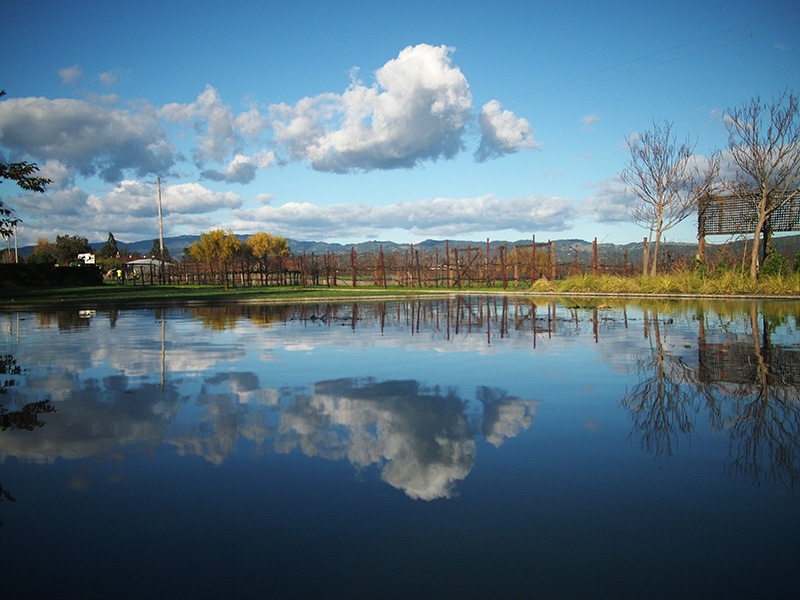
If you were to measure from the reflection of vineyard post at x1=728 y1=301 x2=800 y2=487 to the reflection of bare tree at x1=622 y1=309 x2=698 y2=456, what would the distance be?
40cm

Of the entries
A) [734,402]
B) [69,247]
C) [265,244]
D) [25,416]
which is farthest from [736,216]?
[265,244]

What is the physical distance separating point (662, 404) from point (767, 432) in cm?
105

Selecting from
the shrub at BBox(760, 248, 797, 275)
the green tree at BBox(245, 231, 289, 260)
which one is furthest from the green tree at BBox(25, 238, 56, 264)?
the shrub at BBox(760, 248, 797, 275)

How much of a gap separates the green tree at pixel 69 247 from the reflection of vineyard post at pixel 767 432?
92.5 m

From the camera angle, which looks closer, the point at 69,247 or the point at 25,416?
the point at 25,416

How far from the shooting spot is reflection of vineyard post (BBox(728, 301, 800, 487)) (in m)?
3.90

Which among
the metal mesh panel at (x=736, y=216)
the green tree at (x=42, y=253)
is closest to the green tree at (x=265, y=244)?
the green tree at (x=42, y=253)

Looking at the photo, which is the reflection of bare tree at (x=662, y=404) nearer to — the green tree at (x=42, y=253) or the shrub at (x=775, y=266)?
the shrub at (x=775, y=266)

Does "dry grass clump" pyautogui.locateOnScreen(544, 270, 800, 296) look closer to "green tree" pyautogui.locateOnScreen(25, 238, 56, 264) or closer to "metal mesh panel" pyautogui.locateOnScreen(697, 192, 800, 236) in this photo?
"metal mesh panel" pyautogui.locateOnScreen(697, 192, 800, 236)

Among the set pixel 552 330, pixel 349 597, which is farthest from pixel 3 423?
pixel 552 330

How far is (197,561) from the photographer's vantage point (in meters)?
2.81

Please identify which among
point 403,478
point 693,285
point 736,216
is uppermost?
point 736,216

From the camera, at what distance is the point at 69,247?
88.0 metres

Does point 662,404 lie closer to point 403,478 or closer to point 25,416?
point 403,478
